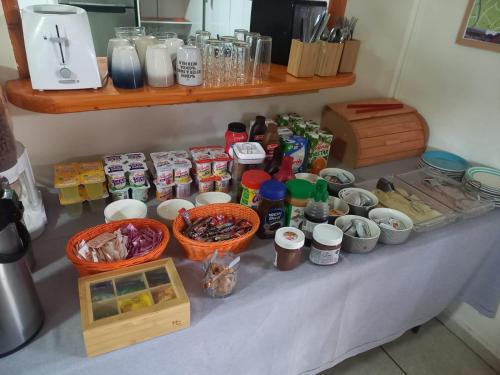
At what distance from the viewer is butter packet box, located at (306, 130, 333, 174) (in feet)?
4.41

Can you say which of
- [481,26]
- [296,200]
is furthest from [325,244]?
[481,26]

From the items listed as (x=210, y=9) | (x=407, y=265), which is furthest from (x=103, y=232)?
(x=210, y=9)

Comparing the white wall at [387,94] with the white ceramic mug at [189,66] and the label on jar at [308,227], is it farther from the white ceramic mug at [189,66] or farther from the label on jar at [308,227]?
the label on jar at [308,227]

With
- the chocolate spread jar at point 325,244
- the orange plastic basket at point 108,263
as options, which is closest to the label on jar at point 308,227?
the chocolate spread jar at point 325,244

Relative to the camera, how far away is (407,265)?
44.4 inches

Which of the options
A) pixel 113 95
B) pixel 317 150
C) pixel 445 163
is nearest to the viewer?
pixel 113 95

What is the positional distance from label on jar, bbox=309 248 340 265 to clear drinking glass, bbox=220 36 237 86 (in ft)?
1.87

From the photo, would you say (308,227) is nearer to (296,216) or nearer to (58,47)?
(296,216)

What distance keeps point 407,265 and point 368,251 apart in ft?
0.56

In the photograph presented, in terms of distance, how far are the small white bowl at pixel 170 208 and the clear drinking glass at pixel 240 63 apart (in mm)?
413

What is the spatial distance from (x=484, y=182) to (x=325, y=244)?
0.80 metres

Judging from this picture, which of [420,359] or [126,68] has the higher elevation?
[126,68]

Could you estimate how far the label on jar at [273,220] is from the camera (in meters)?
1.02

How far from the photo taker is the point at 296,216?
104 cm
